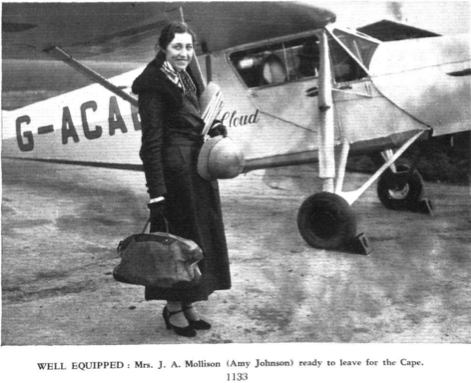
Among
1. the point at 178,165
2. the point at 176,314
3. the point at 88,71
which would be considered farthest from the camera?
the point at 88,71

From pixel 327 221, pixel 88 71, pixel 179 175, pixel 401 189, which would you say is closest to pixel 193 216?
pixel 179 175

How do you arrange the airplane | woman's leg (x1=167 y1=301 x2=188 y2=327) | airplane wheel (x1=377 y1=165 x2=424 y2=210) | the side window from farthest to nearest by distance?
airplane wheel (x1=377 y1=165 x2=424 y2=210) → the side window → the airplane → woman's leg (x1=167 y1=301 x2=188 y2=327)

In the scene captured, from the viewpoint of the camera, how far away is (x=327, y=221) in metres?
4.38

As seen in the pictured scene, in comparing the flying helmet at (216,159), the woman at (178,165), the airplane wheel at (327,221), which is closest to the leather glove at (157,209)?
the woman at (178,165)

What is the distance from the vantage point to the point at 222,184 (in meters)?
6.97

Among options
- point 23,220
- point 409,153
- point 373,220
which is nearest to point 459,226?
point 373,220

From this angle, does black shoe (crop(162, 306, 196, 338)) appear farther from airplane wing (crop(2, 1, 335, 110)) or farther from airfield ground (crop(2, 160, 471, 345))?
airplane wing (crop(2, 1, 335, 110))

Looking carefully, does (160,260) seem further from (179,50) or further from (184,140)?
(179,50)

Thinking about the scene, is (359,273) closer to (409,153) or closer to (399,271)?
(399,271)

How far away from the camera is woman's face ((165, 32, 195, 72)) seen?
271cm

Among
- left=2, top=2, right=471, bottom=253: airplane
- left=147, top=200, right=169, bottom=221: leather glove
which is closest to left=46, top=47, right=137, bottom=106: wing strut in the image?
left=2, top=2, right=471, bottom=253: airplane

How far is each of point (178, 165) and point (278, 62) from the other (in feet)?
7.92

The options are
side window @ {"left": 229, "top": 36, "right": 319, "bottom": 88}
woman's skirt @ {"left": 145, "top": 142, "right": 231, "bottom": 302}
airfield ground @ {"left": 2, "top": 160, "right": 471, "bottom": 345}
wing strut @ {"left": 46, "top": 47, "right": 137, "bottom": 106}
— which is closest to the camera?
woman's skirt @ {"left": 145, "top": 142, "right": 231, "bottom": 302}

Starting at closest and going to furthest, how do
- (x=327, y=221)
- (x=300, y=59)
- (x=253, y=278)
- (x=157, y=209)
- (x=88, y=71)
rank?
(x=157, y=209)
(x=253, y=278)
(x=327, y=221)
(x=88, y=71)
(x=300, y=59)
